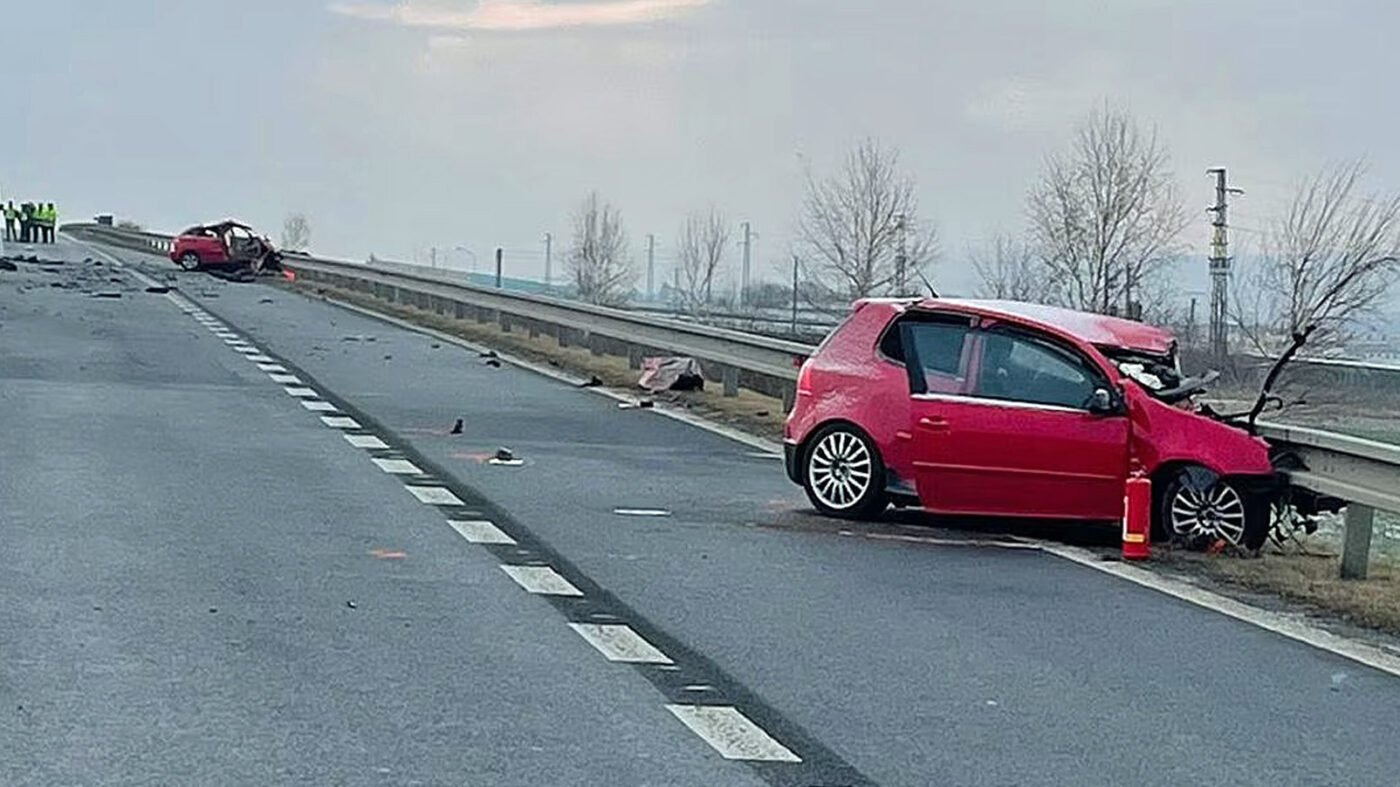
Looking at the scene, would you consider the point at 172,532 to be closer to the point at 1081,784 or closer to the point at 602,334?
the point at 1081,784

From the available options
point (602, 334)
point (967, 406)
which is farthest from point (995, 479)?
point (602, 334)

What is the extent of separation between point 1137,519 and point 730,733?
5.36 meters

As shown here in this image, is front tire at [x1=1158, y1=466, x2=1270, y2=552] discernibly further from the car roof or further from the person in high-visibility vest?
the person in high-visibility vest

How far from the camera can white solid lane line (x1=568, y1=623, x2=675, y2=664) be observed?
869cm

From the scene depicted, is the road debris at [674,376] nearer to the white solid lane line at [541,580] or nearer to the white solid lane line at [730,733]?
the white solid lane line at [541,580]

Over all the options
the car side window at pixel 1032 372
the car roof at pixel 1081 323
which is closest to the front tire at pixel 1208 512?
the car side window at pixel 1032 372

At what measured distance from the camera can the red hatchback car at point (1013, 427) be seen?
497 inches

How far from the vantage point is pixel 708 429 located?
64.1 feet

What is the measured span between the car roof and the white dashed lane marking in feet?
15.5

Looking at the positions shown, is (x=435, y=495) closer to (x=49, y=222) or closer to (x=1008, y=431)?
(x=1008, y=431)

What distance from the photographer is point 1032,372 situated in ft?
43.1

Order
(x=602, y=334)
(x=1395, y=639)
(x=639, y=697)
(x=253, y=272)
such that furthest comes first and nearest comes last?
(x=253, y=272), (x=602, y=334), (x=1395, y=639), (x=639, y=697)

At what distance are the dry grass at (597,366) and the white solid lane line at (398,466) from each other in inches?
170

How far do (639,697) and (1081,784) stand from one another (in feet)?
5.67
